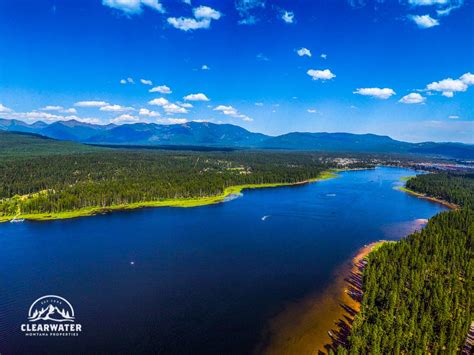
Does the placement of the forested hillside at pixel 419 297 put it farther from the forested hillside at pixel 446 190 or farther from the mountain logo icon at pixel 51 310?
the forested hillside at pixel 446 190

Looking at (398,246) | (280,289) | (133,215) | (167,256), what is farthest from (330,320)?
(133,215)

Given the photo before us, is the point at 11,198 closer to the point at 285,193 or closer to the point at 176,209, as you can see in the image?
the point at 176,209

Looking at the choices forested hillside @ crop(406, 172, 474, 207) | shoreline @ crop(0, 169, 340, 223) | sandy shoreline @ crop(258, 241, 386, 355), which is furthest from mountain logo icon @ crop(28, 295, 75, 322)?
forested hillside @ crop(406, 172, 474, 207)

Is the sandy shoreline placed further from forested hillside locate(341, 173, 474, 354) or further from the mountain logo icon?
the mountain logo icon

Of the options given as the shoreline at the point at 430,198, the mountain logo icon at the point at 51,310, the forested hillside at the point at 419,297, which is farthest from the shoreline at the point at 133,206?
the shoreline at the point at 430,198

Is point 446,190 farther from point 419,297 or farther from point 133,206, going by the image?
point 133,206
